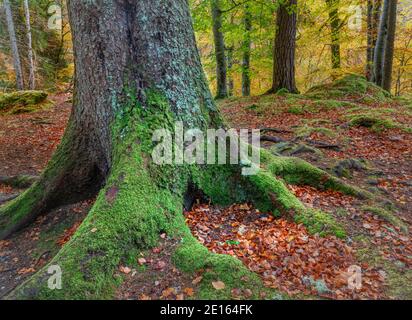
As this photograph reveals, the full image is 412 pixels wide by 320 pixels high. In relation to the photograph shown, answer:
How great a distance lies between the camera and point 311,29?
15305 millimetres

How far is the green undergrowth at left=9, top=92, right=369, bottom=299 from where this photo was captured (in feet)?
8.95

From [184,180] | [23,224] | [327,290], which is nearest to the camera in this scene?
[327,290]

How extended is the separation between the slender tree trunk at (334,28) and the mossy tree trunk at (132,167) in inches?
471

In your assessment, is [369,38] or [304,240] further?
[369,38]

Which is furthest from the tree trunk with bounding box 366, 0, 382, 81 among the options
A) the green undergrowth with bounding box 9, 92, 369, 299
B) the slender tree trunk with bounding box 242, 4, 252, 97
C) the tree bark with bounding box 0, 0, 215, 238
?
the tree bark with bounding box 0, 0, 215, 238

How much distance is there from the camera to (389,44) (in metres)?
11.6

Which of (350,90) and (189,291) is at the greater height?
(350,90)

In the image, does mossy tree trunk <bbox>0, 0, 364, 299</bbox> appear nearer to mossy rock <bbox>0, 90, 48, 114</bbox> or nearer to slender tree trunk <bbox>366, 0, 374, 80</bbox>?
mossy rock <bbox>0, 90, 48, 114</bbox>

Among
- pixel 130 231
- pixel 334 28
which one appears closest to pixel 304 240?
pixel 130 231

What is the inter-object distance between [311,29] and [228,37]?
4566 mm

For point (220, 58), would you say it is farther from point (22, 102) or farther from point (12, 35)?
point (12, 35)

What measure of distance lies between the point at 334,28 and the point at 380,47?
4.06 metres
